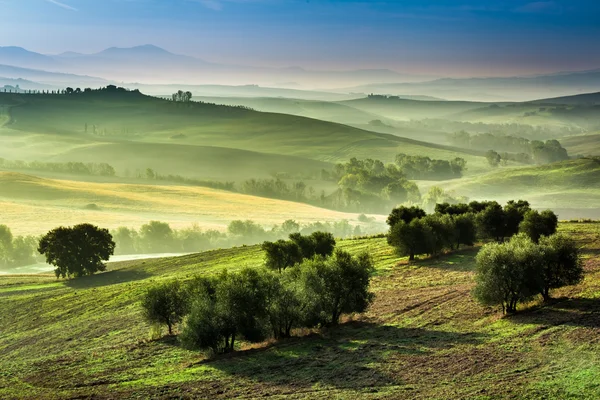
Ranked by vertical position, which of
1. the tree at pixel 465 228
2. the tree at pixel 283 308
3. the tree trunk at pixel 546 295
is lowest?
the tree at pixel 283 308

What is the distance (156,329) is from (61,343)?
37.4ft

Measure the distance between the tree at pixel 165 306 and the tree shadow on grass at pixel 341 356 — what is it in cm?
1337

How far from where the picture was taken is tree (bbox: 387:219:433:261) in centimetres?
8144

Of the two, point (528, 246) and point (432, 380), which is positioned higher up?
point (528, 246)

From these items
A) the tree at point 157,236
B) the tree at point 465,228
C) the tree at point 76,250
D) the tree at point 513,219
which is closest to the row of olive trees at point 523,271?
the tree at point 465,228

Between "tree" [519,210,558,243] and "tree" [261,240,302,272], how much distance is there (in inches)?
1296

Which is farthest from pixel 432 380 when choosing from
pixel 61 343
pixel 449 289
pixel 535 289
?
pixel 61 343

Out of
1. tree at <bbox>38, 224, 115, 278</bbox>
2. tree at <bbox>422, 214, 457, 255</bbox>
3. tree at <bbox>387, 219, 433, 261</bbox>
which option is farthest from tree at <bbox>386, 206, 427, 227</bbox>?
tree at <bbox>38, 224, 115, 278</bbox>

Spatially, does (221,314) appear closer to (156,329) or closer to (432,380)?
(156,329)

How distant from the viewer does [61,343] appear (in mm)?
61875

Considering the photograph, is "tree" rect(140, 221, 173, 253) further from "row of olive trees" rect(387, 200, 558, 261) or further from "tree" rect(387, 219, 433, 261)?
"tree" rect(387, 219, 433, 261)

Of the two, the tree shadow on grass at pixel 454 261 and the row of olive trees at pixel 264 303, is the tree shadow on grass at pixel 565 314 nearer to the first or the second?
the row of olive trees at pixel 264 303

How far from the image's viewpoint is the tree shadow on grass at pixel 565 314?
45062 millimetres

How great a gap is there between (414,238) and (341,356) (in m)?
38.8
